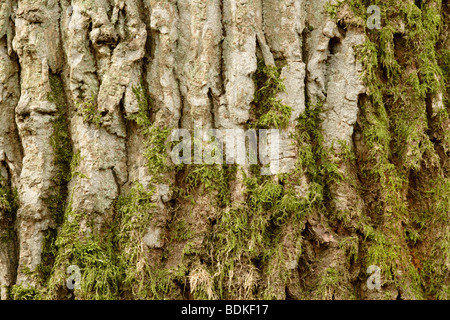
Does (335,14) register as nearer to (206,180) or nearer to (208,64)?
(208,64)

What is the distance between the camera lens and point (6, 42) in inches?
122

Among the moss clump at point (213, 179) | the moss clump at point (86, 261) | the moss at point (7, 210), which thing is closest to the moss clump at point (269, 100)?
the moss clump at point (213, 179)

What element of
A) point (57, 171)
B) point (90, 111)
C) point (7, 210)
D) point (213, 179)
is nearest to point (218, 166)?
point (213, 179)

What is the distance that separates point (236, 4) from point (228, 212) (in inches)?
61.7

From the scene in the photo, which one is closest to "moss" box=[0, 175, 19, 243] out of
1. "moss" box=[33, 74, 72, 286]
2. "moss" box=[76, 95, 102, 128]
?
"moss" box=[33, 74, 72, 286]

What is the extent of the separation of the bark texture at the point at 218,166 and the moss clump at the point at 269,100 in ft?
0.04

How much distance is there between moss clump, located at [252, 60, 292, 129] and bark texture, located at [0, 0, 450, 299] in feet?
0.04

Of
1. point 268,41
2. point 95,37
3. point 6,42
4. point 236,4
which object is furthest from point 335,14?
point 6,42

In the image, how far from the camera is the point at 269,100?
288 centimetres

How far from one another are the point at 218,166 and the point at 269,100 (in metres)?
0.64

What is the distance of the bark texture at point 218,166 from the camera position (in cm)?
274

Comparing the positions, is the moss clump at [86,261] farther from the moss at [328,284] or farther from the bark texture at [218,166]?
the moss at [328,284]

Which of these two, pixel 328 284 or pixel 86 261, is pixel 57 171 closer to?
pixel 86 261

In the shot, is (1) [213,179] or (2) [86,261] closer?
(2) [86,261]
